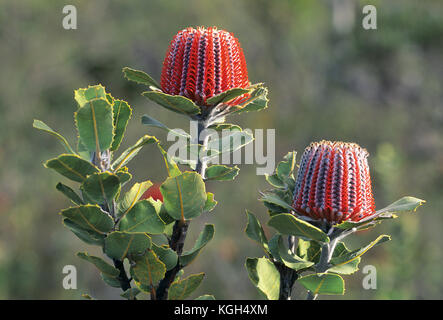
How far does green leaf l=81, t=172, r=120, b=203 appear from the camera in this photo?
2.45 feet

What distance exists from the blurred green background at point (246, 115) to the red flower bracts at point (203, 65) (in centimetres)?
233

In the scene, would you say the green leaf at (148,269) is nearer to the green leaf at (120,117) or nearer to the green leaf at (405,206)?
the green leaf at (120,117)

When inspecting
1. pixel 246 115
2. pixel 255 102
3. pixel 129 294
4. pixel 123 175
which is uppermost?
pixel 255 102

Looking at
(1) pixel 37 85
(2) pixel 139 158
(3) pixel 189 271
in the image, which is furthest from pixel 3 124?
(3) pixel 189 271

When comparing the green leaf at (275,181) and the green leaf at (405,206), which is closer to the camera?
the green leaf at (405,206)

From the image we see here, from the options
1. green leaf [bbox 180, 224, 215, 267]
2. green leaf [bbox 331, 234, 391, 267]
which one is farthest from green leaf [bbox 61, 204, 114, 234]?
green leaf [bbox 331, 234, 391, 267]

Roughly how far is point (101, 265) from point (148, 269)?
0.26 ft

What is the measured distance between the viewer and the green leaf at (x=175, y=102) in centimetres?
84

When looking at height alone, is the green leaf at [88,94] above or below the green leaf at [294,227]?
above

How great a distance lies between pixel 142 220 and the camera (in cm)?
79

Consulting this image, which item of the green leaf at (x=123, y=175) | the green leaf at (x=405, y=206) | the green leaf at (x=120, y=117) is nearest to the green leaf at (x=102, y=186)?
the green leaf at (x=123, y=175)

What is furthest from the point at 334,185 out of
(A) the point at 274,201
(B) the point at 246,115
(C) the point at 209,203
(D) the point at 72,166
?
(B) the point at 246,115

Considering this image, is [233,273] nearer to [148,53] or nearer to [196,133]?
[196,133]

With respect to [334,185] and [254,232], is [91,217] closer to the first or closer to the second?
[254,232]
